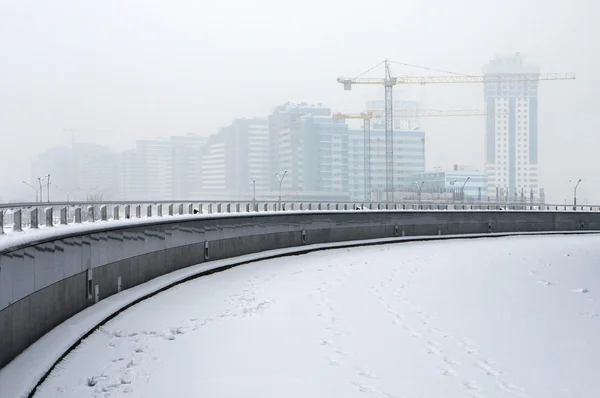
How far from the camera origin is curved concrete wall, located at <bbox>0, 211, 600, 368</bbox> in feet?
39.0

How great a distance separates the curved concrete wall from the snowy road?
959mm

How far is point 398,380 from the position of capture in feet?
37.8

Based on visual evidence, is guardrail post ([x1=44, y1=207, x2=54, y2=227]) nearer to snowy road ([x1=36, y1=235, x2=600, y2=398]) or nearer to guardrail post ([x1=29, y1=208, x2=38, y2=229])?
guardrail post ([x1=29, y1=208, x2=38, y2=229])

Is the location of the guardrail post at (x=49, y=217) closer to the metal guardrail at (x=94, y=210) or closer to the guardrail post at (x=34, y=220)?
the metal guardrail at (x=94, y=210)

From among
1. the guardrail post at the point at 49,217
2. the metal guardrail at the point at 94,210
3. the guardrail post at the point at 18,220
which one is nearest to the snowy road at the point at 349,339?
the guardrail post at the point at 18,220

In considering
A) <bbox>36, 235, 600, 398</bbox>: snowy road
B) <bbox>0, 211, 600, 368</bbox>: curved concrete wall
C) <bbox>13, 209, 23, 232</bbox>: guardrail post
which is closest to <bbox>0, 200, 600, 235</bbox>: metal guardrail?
<bbox>13, 209, 23, 232</bbox>: guardrail post

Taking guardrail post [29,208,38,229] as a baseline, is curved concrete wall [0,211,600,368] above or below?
below

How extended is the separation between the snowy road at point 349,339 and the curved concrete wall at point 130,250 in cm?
96

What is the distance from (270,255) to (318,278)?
5920 mm

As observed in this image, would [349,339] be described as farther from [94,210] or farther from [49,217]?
[94,210]

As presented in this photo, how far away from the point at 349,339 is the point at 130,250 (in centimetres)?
735

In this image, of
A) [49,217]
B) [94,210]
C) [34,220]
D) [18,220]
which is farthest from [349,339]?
[94,210]

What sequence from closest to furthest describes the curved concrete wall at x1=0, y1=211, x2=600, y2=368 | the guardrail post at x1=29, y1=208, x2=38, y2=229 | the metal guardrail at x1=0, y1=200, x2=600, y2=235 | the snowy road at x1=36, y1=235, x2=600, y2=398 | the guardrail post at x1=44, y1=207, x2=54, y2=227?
the snowy road at x1=36, y1=235, x2=600, y2=398, the curved concrete wall at x1=0, y1=211, x2=600, y2=368, the guardrail post at x1=29, y1=208, x2=38, y2=229, the metal guardrail at x1=0, y1=200, x2=600, y2=235, the guardrail post at x1=44, y1=207, x2=54, y2=227

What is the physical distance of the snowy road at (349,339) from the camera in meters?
11.3
